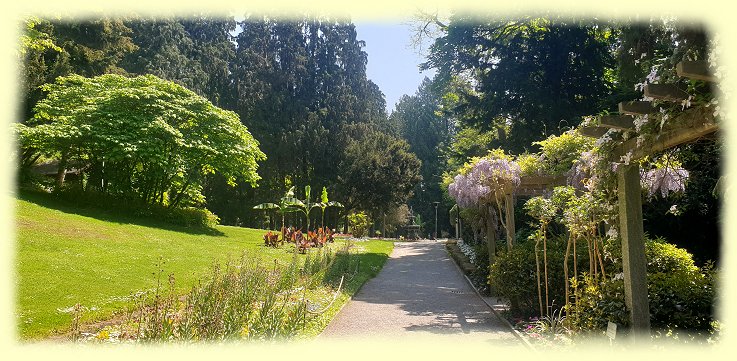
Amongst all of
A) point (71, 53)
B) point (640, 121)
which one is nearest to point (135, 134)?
point (71, 53)

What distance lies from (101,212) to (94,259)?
9478 mm

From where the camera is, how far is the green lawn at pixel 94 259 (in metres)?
8.62

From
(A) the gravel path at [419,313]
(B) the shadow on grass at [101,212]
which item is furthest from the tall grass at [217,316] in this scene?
(B) the shadow on grass at [101,212]

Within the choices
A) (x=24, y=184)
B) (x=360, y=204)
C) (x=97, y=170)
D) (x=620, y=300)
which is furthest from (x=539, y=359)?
(x=360, y=204)

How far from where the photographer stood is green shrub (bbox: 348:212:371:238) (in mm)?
44469

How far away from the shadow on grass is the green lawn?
6 cm

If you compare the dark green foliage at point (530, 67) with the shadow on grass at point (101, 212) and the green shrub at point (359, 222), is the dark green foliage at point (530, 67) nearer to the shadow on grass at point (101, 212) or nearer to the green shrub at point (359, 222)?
the shadow on grass at point (101, 212)

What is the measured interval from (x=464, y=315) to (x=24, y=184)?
20.3 m

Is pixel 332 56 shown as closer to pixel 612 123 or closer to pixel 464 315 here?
pixel 464 315

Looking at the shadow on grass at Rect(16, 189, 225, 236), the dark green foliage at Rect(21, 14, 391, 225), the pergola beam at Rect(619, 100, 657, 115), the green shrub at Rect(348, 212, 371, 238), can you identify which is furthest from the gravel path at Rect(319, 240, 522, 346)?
the green shrub at Rect(348, 212, 371, 238)

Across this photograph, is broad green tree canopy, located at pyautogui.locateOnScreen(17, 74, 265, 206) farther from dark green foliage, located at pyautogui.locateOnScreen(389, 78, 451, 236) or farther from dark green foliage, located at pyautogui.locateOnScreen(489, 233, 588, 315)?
dark green foliage, located at pyautogui.locateOnScreen(389, 78, 451, 236)

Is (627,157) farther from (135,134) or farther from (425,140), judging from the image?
(425,140)

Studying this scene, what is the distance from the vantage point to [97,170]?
25203 millimetres

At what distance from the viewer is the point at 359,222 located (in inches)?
1815
